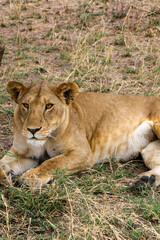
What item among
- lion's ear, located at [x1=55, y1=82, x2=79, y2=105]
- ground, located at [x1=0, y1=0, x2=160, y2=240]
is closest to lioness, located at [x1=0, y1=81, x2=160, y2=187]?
lion's ear, located at [x1=55, y1=82, x2=79, y2=105]

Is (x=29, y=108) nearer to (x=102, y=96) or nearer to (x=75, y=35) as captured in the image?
(x=102, y=96)

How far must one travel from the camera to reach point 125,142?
4285mm

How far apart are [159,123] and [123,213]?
1405 mm

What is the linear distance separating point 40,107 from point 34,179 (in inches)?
24.0

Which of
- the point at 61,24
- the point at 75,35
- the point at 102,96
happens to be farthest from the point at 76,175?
the point at 61,24

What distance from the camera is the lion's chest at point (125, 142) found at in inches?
165

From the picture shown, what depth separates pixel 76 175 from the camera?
379 cm

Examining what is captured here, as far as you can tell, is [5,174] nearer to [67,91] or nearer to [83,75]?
[67,91]

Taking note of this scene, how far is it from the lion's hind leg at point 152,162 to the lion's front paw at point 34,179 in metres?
0.82

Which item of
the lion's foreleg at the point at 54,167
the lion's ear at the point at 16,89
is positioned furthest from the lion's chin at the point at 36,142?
the lion's ear at the point at 16,89

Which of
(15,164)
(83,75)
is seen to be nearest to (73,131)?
(15,164)

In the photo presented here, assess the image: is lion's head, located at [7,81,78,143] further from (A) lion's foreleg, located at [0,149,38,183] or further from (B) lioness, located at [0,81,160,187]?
(A) lion's foreleg, located at [0,149,38,183]

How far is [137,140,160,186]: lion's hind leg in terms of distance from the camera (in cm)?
364

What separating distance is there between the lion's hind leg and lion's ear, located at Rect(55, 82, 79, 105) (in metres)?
0.95
